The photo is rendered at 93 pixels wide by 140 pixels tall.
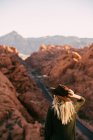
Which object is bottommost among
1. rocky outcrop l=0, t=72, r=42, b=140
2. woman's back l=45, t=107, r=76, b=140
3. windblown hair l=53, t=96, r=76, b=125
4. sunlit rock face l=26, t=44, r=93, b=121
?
sunlit rock face l=26, t=44, r=93, b=121

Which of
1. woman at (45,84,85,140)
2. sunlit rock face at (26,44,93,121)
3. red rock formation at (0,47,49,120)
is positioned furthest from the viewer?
sunlit rock face at (26,44,93,121)

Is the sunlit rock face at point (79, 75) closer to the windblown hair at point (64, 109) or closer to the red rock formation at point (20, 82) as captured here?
the red rock formation at point (20, 82)

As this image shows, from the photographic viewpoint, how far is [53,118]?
4.95 meters

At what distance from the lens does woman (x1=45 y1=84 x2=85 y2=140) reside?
15.7ft

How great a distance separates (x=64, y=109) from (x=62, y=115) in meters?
0.12

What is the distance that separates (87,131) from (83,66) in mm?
Result: 23413

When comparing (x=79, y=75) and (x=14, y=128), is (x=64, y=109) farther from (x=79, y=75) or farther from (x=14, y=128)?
(x=79, y=75)

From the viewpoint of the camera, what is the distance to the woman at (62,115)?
479cm

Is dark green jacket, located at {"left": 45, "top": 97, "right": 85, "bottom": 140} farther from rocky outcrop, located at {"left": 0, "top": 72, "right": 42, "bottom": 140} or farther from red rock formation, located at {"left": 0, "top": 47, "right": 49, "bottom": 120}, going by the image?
red rock formation, located at {"left": 0, "top": 47, "right": 49, "bottom": 120}

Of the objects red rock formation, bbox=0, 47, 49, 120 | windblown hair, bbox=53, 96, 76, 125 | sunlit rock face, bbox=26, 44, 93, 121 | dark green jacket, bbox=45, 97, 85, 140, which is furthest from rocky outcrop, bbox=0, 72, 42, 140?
sunlit rock face, bbox=26, 44, 93, 121

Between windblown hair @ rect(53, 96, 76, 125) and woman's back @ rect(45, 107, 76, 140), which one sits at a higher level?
windblown hair @ rect(53, 96, 76, 125)

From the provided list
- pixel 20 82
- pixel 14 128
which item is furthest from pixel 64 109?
pixel 20 82

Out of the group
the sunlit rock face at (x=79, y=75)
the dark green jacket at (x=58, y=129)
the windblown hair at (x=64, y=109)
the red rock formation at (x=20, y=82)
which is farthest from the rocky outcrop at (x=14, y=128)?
the sunlit rock face at (x=79, y=75)

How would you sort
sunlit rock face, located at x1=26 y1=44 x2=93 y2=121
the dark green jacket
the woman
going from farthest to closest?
sunlit rock face, located at x1=26 y1=44 x2=93 y2=121 → the dark green jacket → the woman
